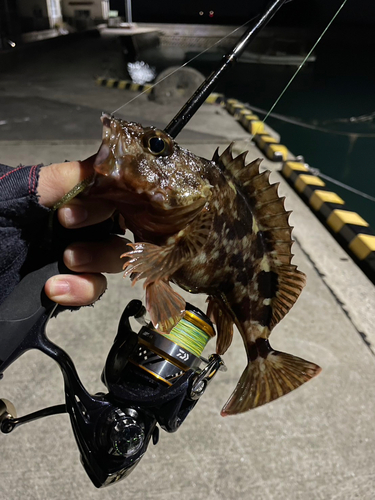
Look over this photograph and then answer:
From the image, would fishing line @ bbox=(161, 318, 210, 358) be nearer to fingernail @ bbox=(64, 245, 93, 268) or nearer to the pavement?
fingernail @ bbox=(64, 245, 93, 268)

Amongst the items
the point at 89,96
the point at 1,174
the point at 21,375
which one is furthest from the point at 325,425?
the point at 89,96

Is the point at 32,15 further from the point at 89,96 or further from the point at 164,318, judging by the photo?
the point at 164,318

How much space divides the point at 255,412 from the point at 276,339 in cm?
57

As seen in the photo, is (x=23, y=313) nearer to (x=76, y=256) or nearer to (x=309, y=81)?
(x=76, y=256)

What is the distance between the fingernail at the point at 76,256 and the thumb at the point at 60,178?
0.57 ft

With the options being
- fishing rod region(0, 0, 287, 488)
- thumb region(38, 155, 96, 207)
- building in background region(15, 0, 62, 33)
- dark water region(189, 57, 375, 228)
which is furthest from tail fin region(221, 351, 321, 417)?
building in background region(15, 0, 62, 33)

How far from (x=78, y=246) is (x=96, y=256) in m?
0.08

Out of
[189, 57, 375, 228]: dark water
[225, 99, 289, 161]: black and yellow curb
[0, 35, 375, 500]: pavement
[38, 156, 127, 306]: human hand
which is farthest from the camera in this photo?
[189, 57, 375, 228]: dark water

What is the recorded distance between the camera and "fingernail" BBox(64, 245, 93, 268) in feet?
3.64

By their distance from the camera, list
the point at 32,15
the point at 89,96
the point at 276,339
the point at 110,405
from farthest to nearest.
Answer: the point at 32,15, the point at 89,96, the point at 276,339, the point at 110,405

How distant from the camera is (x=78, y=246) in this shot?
3.72 feet

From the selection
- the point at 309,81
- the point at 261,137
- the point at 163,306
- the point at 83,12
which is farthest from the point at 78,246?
the point at 83,12

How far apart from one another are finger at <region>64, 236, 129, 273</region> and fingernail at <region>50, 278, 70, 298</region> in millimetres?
50

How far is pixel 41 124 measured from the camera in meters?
5.96
